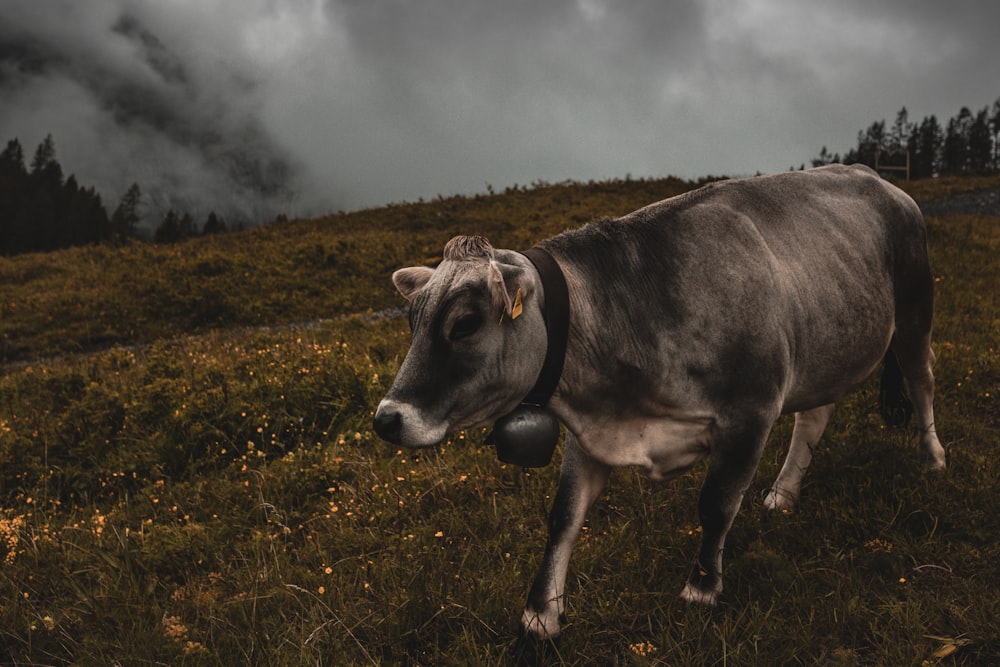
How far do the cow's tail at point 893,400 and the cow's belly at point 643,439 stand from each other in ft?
8.89

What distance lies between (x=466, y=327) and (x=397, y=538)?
227 cm

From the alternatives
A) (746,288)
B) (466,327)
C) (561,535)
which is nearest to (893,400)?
(746,288)

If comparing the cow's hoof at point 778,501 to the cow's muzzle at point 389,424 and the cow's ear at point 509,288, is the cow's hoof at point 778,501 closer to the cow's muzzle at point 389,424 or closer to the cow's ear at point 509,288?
the cow's ear at point 509,288

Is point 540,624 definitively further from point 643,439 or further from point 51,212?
point 51,212

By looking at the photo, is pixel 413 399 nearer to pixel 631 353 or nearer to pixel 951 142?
pixel 631 353

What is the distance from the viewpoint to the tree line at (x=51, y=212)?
6464 centimetres

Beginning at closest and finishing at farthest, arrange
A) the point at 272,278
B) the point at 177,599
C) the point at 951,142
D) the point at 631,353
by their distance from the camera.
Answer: the point at 631,353, the point at 177,599, the point at 272,278, the point at 951,142

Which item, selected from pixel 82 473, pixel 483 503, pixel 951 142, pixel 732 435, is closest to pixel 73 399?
pixel 82 473

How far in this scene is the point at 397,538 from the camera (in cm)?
452

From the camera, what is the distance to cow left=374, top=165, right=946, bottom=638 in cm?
280

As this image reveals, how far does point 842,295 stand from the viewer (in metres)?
3.96

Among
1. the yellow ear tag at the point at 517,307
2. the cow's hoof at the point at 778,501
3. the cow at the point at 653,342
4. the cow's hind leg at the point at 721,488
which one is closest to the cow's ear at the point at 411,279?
the cow at the point at 653,342

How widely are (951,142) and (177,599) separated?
105 m

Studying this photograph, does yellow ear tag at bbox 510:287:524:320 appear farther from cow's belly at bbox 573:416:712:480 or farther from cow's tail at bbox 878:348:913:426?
cow's tail at bbox 878:348:913:426
